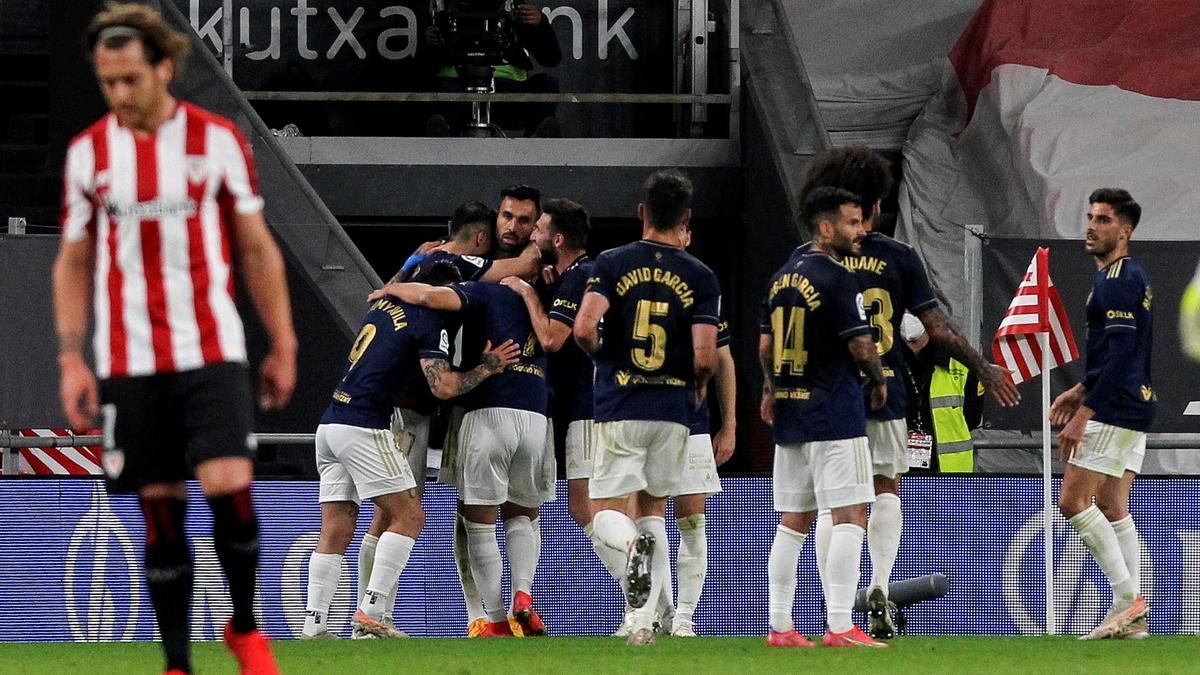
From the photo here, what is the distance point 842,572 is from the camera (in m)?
8.98

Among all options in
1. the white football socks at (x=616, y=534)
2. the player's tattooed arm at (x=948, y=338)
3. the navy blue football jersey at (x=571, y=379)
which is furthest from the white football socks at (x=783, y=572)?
the navy blue football jersey at (x=571, y=379)

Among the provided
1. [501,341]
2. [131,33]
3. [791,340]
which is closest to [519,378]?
[501,341]

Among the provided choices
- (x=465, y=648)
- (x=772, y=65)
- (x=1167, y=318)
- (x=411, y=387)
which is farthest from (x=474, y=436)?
(x=772, y=65)

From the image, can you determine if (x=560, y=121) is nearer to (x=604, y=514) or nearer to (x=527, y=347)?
(x=527, y=347)

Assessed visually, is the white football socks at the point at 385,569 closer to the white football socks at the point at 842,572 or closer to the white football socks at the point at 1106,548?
the white football socks at the point at 842,572

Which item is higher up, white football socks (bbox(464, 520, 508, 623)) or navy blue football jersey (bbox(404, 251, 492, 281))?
navy blue football jersey (bbox(404, 251, 492, 281))

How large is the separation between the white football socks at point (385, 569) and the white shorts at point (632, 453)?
4.68 ft

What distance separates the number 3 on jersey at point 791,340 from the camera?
9.05m

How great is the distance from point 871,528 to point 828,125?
29.4 feet

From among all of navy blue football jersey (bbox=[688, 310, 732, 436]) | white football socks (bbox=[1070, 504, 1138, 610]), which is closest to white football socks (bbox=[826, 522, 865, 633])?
navy blue football jersey (bbox=[688, 310, 732, 436])

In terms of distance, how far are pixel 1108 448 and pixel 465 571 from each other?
11.1 feet

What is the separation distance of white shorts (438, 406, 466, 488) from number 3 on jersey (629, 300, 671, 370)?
5.73 feet

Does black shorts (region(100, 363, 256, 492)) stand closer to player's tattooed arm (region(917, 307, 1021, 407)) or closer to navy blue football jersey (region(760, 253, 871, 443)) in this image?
navy blue football jersey (region(760, 253, 871, 443))

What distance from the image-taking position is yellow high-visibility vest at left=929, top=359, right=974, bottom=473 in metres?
13.6
